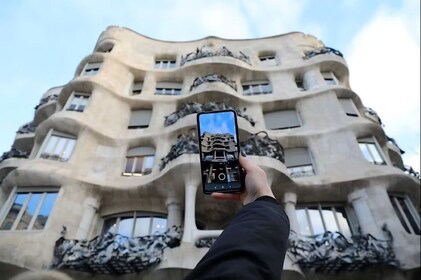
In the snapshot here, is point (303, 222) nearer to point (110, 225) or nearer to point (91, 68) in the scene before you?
point (110, 225)

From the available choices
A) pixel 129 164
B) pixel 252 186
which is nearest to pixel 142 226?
pixel 129 164

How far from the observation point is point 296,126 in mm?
14984

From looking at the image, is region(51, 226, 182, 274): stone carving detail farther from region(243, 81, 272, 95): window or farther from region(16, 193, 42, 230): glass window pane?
region(243, 81, 272, 95): window

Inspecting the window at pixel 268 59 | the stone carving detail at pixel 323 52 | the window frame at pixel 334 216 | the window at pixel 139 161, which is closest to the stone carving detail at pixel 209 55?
the window at pixel 268 59

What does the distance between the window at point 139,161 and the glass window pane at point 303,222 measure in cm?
617

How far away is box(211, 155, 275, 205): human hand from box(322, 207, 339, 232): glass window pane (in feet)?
33.8

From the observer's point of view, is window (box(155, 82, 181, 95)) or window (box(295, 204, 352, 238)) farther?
window (box(155, 82, 181, 95))

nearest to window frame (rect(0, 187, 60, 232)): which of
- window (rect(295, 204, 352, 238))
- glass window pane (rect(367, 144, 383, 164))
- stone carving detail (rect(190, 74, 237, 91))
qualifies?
stone carving detail (rect(190, 74, 237, 91))

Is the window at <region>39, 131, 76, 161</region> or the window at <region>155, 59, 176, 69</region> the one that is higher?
the window at <region>155, 59, 176, 69</region>

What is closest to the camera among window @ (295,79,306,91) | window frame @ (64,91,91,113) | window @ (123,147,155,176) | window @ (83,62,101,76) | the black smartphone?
the black smartphone

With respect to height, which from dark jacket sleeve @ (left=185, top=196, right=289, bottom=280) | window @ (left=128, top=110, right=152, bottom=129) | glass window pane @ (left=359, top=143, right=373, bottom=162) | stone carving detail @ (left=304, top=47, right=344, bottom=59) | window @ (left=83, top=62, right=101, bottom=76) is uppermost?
stone carving detail @ (left=304, top=47, right=344, bottom=59)

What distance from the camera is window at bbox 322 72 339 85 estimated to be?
16.7m

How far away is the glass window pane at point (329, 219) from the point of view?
36.9 ft

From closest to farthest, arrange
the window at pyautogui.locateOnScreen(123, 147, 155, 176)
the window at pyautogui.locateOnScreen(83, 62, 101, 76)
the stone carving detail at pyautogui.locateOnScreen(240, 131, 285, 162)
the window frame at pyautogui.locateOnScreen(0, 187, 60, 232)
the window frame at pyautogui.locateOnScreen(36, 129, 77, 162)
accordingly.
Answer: the window frame at pyautogui.locateOnScreen(0, 187, 60, 232) → the stone carving detail at pyautogui.locateOnScreen(240, 131, 285, 162) → the window frame at pyautogui.locateOnScreen(36, 129, 77, 162) → the window at pyautogui.locateOnScreen(123, 147, 155, 176) → the window at pyautogui.locateOnScreen(83, 62, 101, 76)
